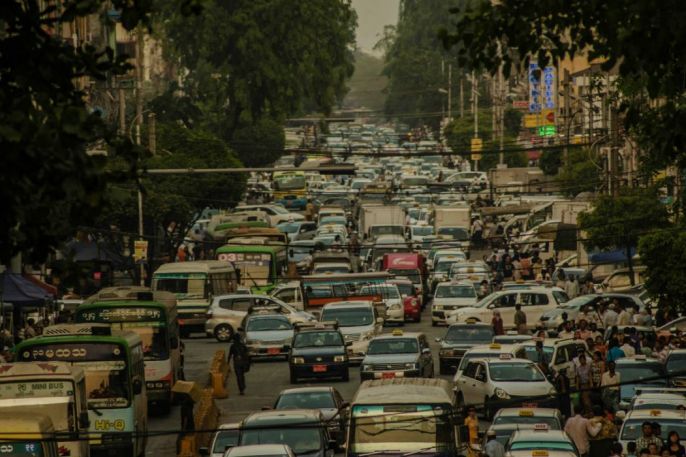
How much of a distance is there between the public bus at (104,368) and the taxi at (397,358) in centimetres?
836

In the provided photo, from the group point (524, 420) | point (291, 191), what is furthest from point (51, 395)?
point (291, 191)

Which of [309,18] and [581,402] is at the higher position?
[309,18]

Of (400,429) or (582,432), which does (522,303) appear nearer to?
(582,432)

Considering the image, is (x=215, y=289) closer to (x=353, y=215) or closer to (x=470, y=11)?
(x=353, y=215)

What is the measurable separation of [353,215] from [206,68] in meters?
18.8

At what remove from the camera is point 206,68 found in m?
113

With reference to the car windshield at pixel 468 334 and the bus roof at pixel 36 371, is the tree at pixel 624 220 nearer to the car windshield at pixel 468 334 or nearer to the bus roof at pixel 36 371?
the car windshield at pixel 468 334

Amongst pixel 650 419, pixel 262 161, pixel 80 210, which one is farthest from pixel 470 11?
pixel 262 161

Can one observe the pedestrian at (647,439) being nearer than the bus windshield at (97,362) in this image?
Yes

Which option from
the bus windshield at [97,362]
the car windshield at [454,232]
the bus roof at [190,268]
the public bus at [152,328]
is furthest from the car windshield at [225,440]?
the car windshield at [454,232]

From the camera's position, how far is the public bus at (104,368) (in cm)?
3372

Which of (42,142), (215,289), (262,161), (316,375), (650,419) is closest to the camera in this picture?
(42,142)

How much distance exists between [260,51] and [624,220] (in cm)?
5123

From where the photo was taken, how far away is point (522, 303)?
55.5 m
